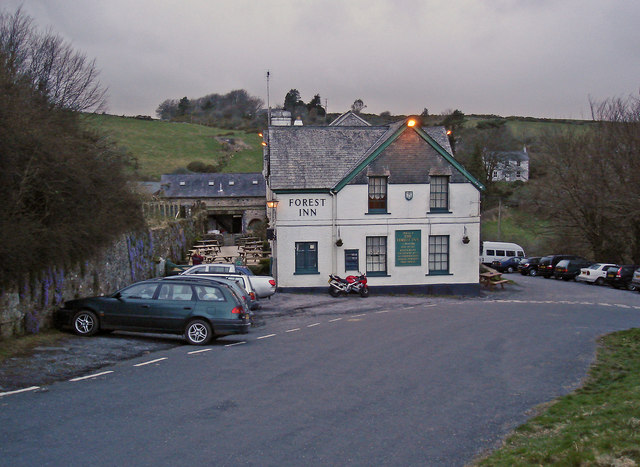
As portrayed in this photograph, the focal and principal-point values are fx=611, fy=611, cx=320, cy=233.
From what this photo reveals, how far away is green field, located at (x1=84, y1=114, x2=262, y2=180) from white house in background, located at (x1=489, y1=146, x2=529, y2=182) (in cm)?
3162

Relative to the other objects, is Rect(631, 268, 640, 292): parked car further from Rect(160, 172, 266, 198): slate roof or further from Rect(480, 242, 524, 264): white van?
Rect(160, 172, 266, 198): slate roof

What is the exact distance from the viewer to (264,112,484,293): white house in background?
99.2 feet

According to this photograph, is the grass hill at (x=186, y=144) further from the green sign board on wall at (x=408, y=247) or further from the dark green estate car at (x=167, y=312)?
the dark green estate car at (x=167, y=312)

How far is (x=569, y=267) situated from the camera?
44.8 m

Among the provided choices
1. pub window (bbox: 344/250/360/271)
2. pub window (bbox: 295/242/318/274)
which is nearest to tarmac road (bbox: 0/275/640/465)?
pub window (bbox: 295/242/318/274)

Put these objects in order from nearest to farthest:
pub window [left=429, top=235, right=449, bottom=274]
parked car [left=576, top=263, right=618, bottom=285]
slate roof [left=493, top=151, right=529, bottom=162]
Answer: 1. pub window [left=429, top=235, right=449, bottom=274]
2. parked car [left=576, top=263, right=618, bottom=285]
3. slate roof [left=493, top=151, right=529, bottom=162]

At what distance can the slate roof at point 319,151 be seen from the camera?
30625 mm

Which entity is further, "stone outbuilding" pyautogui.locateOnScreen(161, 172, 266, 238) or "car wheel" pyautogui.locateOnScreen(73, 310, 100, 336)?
"stone outbuilding" pyautogui.locateOnScreen(161, 172, 266, 238)

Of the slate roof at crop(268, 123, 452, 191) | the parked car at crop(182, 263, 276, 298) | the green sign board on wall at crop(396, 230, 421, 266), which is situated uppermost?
the slate roof at crop(268, 123, 452, 191)

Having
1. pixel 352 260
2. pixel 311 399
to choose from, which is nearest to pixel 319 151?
pixel 352 260

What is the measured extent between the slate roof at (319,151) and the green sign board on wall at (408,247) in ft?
14.1

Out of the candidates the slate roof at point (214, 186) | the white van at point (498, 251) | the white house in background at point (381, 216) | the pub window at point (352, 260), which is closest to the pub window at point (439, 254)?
the white house in background at point (381, 216)

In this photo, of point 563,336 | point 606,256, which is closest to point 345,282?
point 563,336

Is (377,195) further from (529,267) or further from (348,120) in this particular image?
(529,267)
